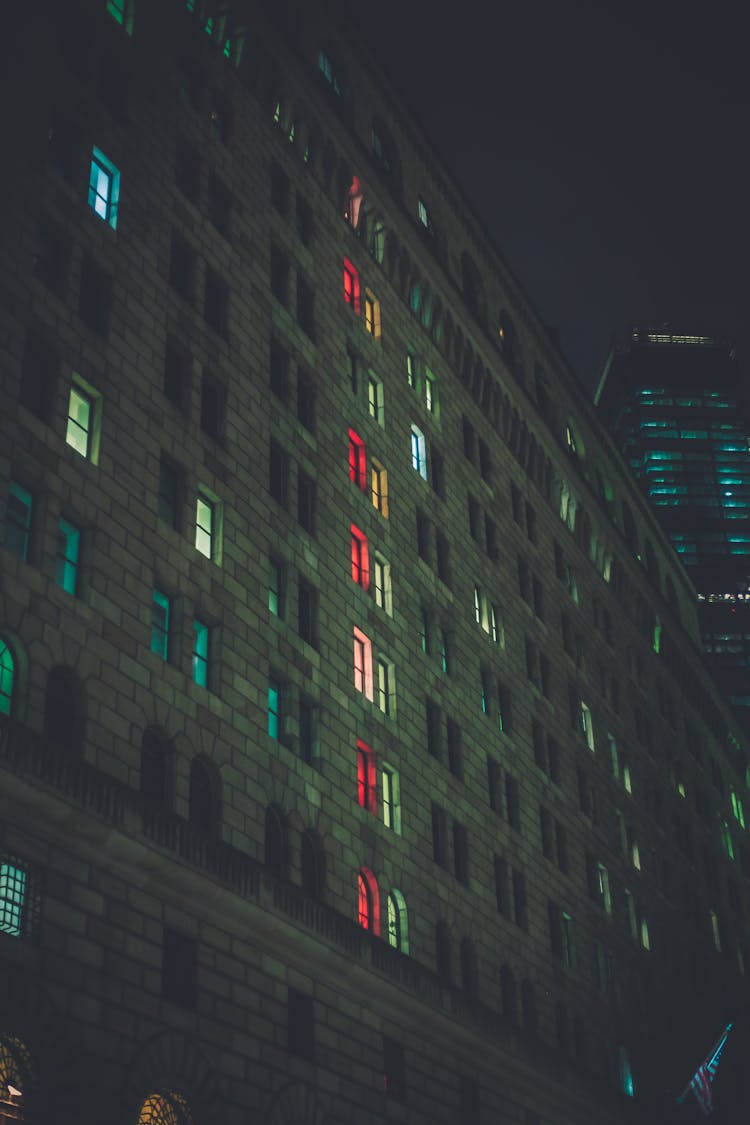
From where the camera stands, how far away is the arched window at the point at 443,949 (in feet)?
148

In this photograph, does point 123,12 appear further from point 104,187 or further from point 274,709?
point 274,709

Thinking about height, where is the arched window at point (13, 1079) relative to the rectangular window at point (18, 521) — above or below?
below

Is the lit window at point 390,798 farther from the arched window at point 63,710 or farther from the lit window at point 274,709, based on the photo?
the arched window at point 63,710

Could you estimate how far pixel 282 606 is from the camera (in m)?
41.4

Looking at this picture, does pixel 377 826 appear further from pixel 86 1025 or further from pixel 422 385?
pixel 422 385

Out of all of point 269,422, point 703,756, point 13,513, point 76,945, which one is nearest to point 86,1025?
point 76,945

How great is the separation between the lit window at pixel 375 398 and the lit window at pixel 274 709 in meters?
14.9

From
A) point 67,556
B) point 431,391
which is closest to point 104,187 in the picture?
point 67,556

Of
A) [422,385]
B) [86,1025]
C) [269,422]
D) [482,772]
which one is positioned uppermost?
[422,385]

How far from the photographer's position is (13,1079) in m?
26.8

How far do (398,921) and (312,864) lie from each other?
5218 mm

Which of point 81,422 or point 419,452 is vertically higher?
point 419,452

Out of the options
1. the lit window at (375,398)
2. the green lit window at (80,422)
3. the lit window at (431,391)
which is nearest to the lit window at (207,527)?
the green lit window at (80,422)

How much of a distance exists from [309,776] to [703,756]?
196 feet
